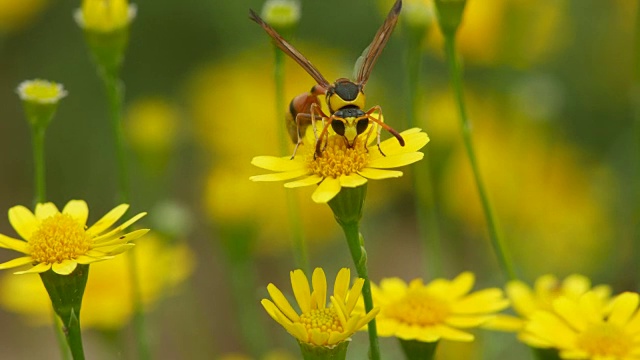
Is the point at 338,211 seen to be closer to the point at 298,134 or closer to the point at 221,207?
the point at 298,134

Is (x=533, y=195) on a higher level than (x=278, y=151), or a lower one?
lower

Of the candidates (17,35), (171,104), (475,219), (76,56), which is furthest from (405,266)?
(17,35)

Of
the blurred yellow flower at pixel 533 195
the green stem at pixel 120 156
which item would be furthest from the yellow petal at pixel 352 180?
the blurred yellow flower at pixel 533 195

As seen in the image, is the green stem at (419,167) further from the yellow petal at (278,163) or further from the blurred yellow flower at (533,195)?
the blurred yellow flower at (533,195)

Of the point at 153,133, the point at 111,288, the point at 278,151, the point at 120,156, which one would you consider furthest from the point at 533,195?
the point at 120,156

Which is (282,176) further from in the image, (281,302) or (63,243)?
(63,243)

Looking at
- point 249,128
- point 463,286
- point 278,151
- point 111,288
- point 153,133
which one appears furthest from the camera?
point 249,128

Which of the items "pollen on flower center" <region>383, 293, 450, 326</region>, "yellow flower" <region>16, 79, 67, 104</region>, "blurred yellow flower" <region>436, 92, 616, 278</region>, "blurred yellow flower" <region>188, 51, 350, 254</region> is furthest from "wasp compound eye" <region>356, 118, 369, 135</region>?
"blurred yellow flower" <region>436, 92, 616, 278</region>
